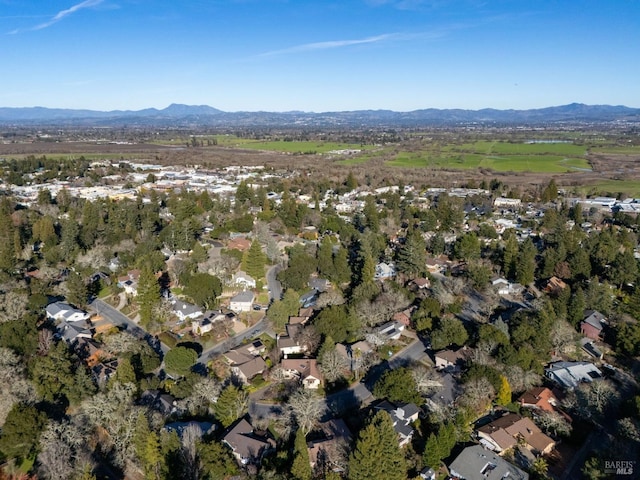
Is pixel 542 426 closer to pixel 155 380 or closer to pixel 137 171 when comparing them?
pixel 155 380

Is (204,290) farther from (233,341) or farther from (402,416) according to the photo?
(402,416)

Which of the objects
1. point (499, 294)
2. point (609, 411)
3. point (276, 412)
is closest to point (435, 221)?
point (499, 294)

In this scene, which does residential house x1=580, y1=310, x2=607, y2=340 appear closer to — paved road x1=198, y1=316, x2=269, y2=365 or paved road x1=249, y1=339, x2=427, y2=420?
paved road x1=249, y1=339, x2=427, y2=420

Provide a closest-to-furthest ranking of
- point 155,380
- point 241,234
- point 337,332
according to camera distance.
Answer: point 155,380
point 337,332
point 241,234

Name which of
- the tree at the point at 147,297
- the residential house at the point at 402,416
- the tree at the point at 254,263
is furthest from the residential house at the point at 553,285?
the tree at the point at 147,297

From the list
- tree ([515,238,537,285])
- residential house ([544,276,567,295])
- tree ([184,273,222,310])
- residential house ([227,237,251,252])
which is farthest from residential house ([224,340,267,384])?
residential house ([544,276,567,295])

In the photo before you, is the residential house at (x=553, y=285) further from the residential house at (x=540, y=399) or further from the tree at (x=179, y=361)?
the tree at (x=179, y=361)

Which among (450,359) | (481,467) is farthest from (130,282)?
(481,467)
